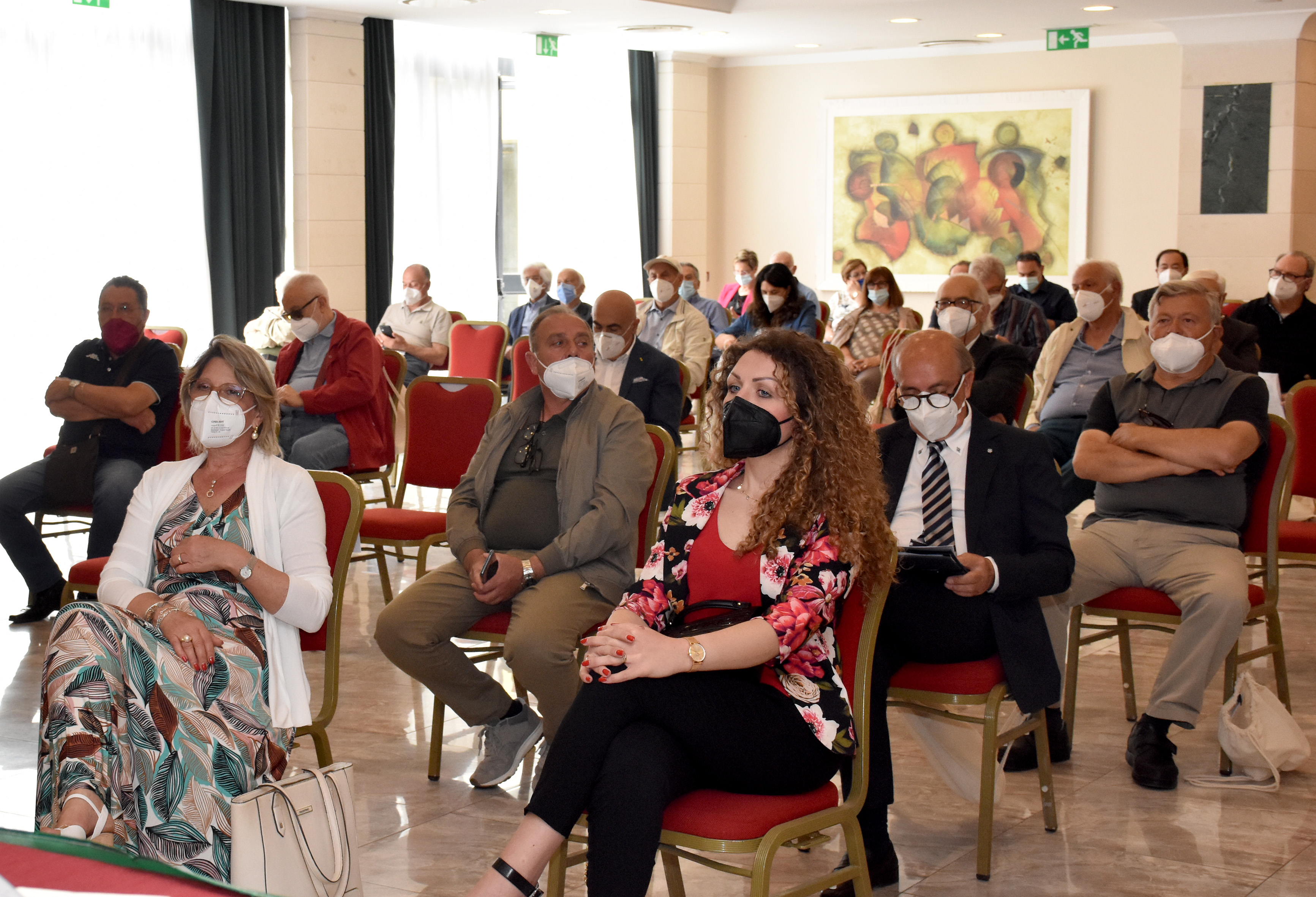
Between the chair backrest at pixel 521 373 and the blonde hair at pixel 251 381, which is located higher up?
the blonde hair at pixel 251 381

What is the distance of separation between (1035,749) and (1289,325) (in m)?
5.09

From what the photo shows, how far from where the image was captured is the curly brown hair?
2.46 meters

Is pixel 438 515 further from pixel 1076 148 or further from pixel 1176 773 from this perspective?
pixel 1076 148

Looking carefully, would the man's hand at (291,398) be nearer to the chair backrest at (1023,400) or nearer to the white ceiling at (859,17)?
the chair backrest at (1023,400)

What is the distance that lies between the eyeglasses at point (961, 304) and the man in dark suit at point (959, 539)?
1.93 metres

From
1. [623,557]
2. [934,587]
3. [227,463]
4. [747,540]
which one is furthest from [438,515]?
[747,540]

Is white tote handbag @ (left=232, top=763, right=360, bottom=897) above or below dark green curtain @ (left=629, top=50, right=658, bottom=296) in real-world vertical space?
A: below

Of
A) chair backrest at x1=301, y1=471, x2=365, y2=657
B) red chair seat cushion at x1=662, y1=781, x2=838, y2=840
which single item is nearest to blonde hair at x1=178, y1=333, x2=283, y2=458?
chair backrest at x1=301, y1=471, x2=365, y2=657

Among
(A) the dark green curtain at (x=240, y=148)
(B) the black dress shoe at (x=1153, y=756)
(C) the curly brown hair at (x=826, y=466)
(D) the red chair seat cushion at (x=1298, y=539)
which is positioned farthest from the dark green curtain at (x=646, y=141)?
(C) the curly brown hair at (x=826, y=466)

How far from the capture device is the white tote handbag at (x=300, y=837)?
239cm

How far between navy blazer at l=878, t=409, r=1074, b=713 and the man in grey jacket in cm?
79

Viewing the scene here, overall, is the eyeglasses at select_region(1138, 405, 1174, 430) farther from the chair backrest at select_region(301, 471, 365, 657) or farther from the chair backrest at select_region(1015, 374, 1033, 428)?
the chair backrest at select_region(301, 471, 365, 657)

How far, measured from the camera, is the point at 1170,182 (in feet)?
41.9

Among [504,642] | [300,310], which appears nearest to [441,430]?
[300,310]
